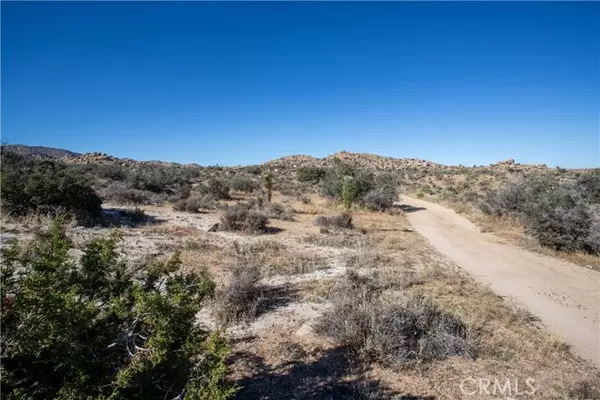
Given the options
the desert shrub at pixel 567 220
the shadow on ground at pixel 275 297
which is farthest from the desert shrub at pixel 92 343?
the desert shrub at pixel 567 220

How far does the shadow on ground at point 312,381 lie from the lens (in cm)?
439

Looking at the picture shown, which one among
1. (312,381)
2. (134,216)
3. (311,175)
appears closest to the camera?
(312,381)

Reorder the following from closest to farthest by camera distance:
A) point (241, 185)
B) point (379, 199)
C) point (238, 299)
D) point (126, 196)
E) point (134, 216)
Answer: point (238, 299) → point (134, 216) → point (126, 196) → point (379, 199) → point (241, 185)

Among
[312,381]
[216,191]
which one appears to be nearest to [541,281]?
[312,381]

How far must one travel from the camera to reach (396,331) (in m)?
5.28

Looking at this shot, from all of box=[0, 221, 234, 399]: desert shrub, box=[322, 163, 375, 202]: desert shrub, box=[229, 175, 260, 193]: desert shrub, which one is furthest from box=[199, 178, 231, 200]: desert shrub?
box=[0, 221, 234, 399]: desert shrub

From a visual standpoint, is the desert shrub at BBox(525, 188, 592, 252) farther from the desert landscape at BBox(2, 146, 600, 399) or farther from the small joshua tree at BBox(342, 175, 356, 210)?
the small joshua tree at BBox(342, 175, 356, 210)

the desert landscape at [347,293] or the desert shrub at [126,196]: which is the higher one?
the desert shrub at [126,196]

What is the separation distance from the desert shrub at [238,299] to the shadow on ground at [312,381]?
1.14 m

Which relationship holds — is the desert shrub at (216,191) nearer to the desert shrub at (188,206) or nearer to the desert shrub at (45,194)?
the desert shrub at (188,206)

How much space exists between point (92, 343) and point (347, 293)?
4.55 meters

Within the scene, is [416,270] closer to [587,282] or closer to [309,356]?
[587,282]

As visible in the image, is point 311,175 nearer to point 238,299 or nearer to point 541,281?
point 541,281

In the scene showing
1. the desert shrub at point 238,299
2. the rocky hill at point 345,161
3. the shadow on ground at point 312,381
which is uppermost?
the rocky hill at point 345,161
